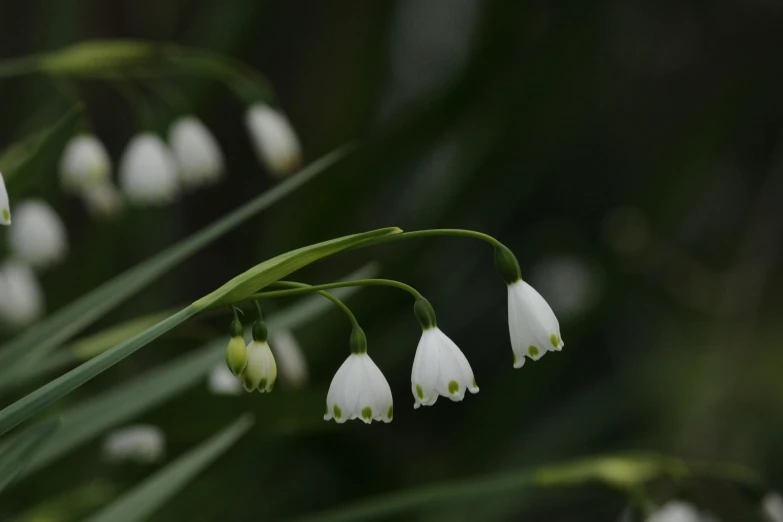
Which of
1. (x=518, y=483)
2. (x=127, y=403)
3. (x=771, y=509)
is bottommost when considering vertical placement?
(x=771, y=509)

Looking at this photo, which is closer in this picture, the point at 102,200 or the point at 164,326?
the point at 164,326

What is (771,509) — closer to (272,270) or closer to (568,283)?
(272,270)

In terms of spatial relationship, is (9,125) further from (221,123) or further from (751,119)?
(751,119)

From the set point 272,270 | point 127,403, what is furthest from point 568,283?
point 272,270

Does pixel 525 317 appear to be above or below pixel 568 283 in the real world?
below

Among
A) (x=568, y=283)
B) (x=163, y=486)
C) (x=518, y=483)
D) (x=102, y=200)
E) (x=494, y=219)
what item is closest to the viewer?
(x=163, y=486)

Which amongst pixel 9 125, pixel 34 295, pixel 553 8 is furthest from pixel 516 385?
pixel 9 125
